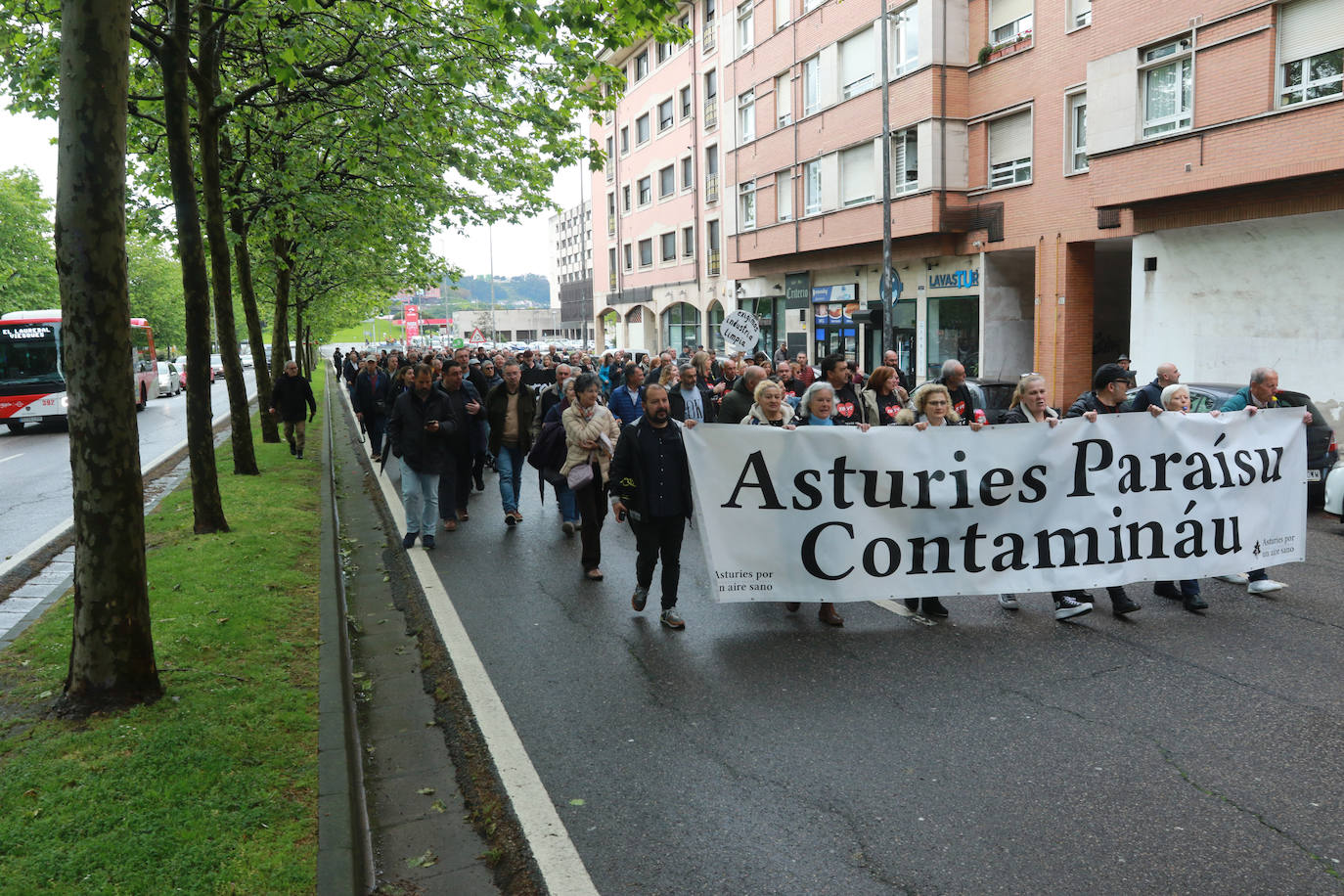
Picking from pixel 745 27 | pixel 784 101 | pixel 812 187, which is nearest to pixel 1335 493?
pixel 812 187

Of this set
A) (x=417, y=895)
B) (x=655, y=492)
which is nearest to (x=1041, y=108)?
(x=655, y=492)

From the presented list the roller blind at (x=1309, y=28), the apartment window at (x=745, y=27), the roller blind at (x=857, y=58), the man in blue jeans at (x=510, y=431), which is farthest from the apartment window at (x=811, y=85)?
the man in blue jeans at (x=510, y=431)

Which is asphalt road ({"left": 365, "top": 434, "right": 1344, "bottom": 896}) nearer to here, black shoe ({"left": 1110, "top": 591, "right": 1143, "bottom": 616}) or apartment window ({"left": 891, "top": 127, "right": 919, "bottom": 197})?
black shoe ({"left": 1110, "top": 591, "right": 1143, "bottom": 616})

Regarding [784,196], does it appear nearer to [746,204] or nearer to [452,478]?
[746,204]

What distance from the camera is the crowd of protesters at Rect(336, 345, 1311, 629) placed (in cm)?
739

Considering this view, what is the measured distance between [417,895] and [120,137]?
3.78 metres

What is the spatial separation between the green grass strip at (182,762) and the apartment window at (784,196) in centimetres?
2888

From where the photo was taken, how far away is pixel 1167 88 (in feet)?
66.8

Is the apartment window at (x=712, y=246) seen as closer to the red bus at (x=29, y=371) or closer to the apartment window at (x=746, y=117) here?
the apartment window at (x=746, y=117)

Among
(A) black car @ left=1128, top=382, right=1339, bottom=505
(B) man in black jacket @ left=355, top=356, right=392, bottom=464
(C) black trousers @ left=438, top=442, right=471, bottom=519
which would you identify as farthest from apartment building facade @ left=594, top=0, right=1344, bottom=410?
(B) man in black jacket @ left=355, top=356, right=392, bottom=464

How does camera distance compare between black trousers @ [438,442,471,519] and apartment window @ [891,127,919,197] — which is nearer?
black trousers @ [438,442,471,519]

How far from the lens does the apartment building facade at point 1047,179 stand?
1773 centimetres

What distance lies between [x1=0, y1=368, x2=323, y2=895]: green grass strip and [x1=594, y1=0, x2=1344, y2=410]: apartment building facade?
17.0 m

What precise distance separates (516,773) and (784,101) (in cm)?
3260
